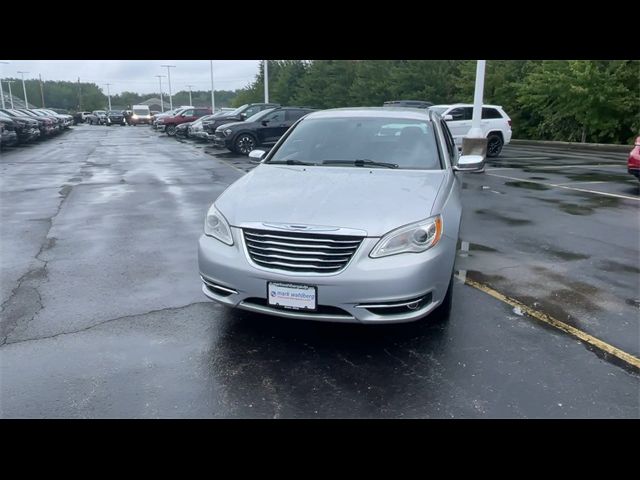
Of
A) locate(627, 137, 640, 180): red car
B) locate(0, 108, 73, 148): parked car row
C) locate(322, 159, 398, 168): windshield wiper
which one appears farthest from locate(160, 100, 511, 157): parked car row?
locate(322, 159, 398, 168): windshield wiper

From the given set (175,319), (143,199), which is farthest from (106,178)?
(175,319)

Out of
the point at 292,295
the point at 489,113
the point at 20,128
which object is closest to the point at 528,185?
the point at 489,113

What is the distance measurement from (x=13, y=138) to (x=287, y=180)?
69.6 ft

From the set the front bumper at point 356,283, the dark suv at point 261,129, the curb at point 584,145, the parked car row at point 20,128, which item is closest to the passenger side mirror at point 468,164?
the front bumper at point 356,283

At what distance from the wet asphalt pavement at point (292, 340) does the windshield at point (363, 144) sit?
1.38 meters

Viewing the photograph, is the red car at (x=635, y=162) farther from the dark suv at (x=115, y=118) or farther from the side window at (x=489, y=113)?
the dark suv at (x=115, y=118)

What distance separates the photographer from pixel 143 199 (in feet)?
32.1

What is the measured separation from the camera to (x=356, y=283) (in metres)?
3.34

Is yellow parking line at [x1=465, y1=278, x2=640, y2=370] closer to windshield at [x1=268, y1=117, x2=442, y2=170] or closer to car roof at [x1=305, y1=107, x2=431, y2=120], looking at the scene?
windshield at [x1=268, y1=117, x2=442, y2=170]

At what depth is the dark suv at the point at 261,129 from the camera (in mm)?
17906

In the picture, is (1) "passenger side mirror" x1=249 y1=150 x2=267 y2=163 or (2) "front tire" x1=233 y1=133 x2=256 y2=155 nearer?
(1) "passenger side mirror" x1=249 y1=150 x2=267 y2=163

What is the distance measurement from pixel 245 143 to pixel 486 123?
826cm

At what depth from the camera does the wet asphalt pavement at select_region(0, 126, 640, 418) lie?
10.1 ft
